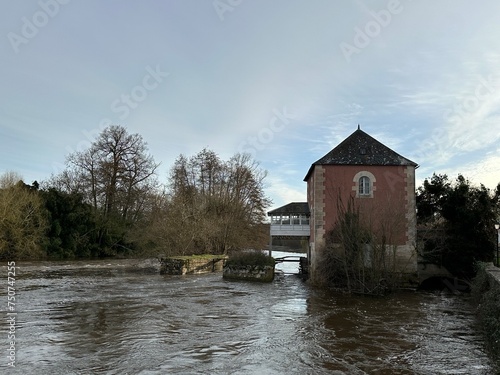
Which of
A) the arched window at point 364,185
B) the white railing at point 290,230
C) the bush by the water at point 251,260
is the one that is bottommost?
the bush by the water at point 251,260

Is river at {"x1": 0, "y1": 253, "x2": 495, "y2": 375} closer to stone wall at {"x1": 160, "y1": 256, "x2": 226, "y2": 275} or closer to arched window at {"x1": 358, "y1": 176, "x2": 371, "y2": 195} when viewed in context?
arched window at {"x1": 358, "y1": 176, "x2": 371, "y2": 195}

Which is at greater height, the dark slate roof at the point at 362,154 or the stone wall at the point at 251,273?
the dark slate roof at the point at 362,154

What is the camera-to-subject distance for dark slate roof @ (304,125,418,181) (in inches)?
849

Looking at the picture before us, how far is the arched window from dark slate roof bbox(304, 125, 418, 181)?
0.80 meters

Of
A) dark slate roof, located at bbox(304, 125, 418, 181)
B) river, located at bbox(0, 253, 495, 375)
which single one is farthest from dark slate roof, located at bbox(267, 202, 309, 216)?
river, located at bbox(0, 253, 495, 375)

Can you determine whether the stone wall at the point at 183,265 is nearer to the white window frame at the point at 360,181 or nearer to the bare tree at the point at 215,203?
the bare tree at the point at 215,203

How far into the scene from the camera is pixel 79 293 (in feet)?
58.0

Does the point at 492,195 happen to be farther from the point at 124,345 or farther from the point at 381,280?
the point at 124,345

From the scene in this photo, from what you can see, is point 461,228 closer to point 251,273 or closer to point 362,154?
point 362,154

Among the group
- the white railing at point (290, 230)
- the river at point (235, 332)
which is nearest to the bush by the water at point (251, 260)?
the white railing at point (290, 230)

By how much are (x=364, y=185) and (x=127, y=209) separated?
27698 millimetres


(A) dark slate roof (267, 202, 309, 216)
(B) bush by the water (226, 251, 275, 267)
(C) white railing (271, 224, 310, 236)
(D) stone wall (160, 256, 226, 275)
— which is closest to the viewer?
(B) bush by the water (226, 251, 275, 267)

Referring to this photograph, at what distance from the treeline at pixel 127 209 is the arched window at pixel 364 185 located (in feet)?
47.8

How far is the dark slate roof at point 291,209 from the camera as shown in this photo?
24703mm
